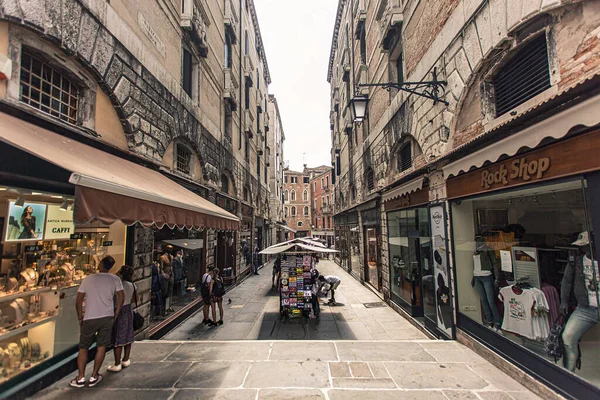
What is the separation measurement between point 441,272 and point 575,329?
8.88 feet

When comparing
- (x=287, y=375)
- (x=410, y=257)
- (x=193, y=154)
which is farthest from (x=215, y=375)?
(x=193, y=154)

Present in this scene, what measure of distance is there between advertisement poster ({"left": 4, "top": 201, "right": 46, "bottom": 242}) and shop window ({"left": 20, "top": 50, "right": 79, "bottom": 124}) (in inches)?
56.0

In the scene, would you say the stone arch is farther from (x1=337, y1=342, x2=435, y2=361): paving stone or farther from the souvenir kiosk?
(x1=337, y1=342, x2=435, y2=361): paving stone

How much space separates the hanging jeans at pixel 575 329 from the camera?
3210 millimetres

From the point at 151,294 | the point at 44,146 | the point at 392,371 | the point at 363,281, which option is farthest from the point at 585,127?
the point at 363,281

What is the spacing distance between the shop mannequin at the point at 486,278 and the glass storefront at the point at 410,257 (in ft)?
4.40

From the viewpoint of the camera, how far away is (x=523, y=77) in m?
4.20

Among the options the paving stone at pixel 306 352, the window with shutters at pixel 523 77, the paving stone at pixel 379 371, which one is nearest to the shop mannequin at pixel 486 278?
the paving stone at pixel 379 371

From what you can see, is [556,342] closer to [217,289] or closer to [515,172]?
[515,172]

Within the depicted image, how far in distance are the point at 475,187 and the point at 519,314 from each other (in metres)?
2.07

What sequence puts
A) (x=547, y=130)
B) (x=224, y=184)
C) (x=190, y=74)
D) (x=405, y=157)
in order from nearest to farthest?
1. (x=547, y=130)
2. (x=405, y=157)
3. (x=190, y=74)
4. (x=224, y=184)

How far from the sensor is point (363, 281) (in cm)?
1361

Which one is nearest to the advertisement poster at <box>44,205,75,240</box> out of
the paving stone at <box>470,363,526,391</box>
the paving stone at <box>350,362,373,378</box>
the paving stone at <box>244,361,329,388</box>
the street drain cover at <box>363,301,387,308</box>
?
the paving stone at <box>244,361,329,388</box>

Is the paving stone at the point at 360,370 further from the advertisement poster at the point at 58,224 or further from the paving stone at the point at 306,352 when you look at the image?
the advertisement poster at the point at 58,224
